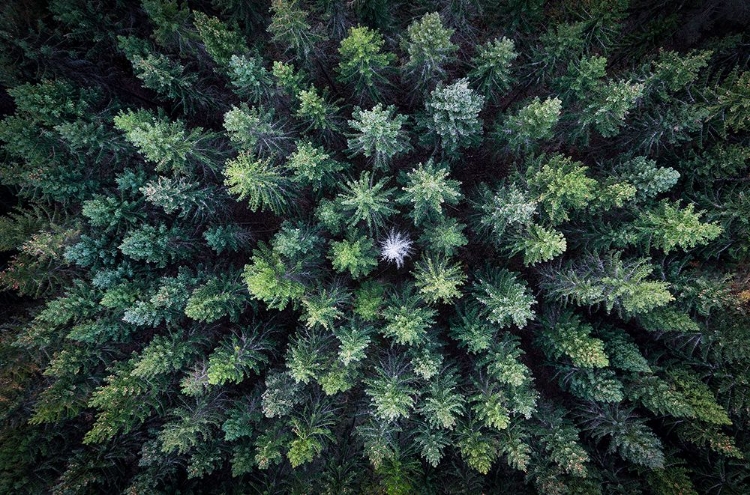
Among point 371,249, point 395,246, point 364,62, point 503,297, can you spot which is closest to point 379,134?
point 364,62

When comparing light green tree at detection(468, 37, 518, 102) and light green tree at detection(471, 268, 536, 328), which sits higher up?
light green tree at detection(468, 37, 518, 102)

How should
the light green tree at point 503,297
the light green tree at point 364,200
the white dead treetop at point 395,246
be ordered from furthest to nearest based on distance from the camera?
the white dead treetop at point 395,246, the light green tree at point 503,297, the light green tree at point 364,200

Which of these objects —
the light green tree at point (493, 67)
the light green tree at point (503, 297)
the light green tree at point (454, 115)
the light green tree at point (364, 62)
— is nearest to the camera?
the light green tree at point (364, 62)

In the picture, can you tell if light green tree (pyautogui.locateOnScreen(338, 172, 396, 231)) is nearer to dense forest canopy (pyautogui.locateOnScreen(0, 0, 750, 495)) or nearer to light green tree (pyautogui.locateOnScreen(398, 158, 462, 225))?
dense forest canopy (pyautogui.locateOnScreen(0, 0, 750, 495))

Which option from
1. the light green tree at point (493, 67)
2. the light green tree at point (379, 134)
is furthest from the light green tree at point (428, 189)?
the light green tree at point (493, 67)

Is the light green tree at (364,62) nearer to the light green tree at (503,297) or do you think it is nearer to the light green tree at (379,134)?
the light green tree at (379,134)

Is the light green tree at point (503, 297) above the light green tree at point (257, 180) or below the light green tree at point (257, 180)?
below

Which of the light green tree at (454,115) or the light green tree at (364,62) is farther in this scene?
the light green tree at (454,115)

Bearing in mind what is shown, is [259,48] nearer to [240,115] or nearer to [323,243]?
[240,115]

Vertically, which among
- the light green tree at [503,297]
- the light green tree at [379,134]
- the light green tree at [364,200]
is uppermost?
the light green tree at [379,134]

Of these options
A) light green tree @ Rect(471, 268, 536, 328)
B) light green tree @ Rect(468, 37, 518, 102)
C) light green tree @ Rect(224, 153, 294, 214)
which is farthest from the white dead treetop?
light green tree @ Rect(468, 37, 518, 102)
